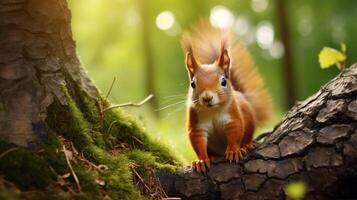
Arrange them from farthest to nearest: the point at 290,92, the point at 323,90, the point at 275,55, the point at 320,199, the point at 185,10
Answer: the point at 275,55 → the point at 185,10 → the point at 290,92 → the point at 323,90 → the point at 320,199

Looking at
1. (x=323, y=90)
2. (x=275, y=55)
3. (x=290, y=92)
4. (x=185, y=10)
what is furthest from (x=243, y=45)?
(x=275, y=55)

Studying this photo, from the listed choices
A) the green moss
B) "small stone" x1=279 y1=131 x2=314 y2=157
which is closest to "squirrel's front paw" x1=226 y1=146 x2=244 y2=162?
"small stone" x1=279 y1=131 x2=314 y2=157

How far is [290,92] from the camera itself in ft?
36.4

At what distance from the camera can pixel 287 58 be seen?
10953mm

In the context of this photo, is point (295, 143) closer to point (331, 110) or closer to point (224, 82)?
point (331, 110)

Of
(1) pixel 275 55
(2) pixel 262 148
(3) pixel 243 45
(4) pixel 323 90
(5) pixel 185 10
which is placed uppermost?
(5) pixel 185 10

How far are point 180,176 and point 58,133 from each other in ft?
2.24

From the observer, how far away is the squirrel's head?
3273 mm

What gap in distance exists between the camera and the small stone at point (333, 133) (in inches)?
110

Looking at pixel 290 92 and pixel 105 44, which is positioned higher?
pixel 105 44

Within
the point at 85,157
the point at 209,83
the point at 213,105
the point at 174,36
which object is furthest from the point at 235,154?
the point at 174,36

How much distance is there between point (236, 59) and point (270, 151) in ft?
3.93

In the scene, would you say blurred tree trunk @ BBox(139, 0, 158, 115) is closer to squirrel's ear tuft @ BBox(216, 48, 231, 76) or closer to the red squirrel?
the red squirrel

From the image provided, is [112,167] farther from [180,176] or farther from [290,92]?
[290,92]
